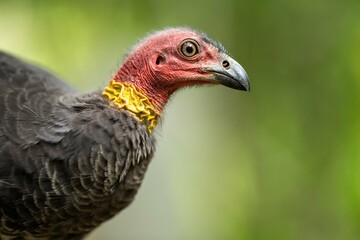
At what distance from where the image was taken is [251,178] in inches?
123

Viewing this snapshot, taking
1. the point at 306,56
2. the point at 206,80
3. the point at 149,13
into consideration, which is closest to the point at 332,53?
the point at 306,56

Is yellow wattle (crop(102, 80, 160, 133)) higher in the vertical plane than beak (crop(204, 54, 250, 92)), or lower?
lower

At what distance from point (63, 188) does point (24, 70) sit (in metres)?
0.50

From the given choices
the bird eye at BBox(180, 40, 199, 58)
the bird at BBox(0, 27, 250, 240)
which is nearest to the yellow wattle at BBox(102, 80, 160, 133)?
the bird at BBox(0, 27, 250, 240)

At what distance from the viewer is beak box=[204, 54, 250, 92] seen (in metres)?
1.70

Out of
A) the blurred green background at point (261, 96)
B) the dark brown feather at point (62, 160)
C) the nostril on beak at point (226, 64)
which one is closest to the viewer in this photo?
the dark brown feather at point (62, 160)

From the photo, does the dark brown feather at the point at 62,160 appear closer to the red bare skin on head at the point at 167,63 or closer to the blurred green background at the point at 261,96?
the red bare skin on head at the point at 167,63

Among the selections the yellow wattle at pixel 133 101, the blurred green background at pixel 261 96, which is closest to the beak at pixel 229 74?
the yellow wattle at pixel 133 101

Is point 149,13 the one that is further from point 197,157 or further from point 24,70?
point 24,70

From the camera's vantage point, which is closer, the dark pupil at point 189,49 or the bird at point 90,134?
the bird at point 90,134

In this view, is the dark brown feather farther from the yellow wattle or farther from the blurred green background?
the blurred green background

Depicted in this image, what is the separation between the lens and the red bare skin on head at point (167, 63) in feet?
5.73

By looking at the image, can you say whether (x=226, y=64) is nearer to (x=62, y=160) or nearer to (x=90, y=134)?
(x=90, y=134)

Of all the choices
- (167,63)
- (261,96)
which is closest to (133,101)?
(167,63)
